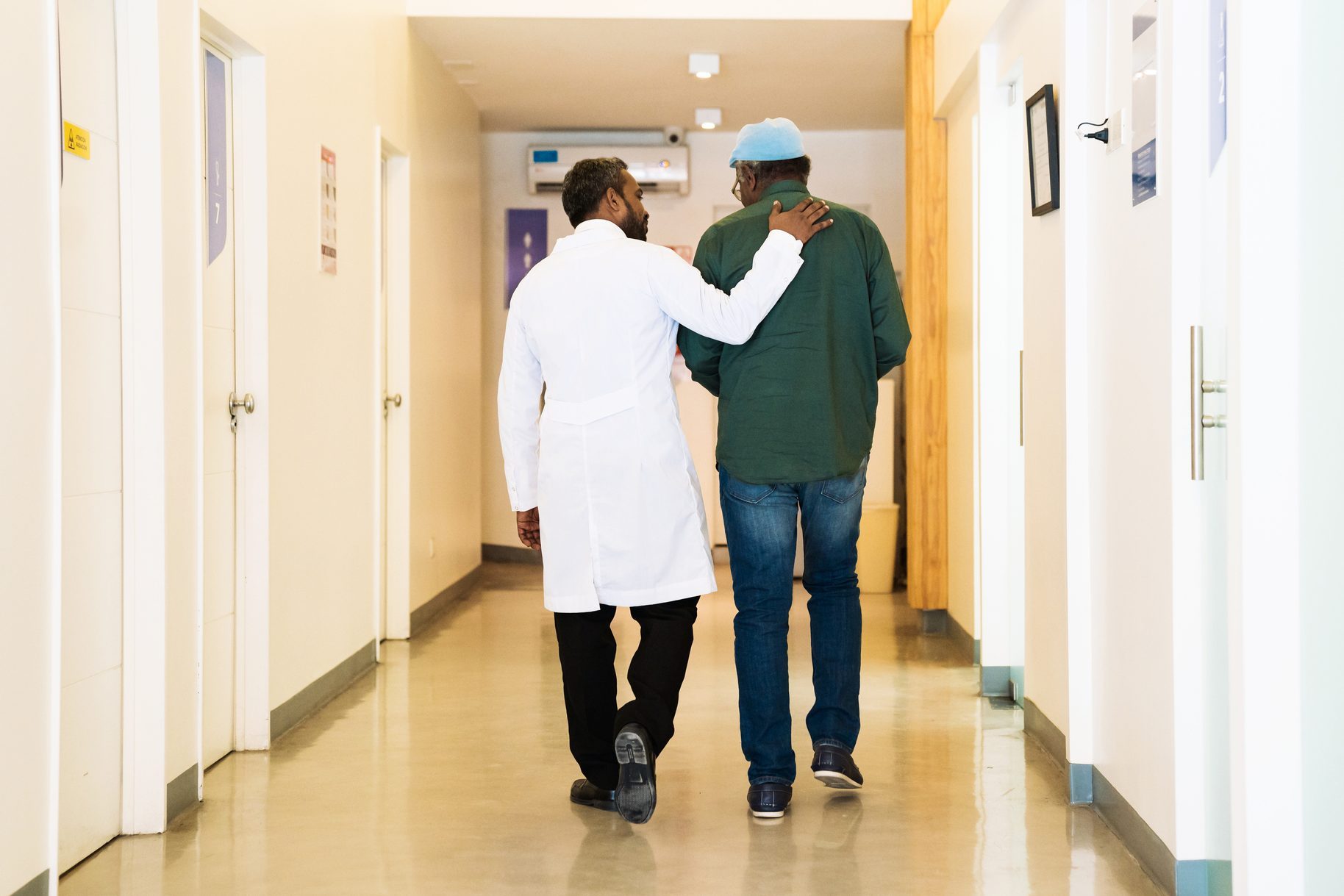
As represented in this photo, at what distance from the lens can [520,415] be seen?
304 cm

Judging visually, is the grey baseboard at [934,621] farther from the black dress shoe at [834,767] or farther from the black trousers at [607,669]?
the black trousers at [607,669]

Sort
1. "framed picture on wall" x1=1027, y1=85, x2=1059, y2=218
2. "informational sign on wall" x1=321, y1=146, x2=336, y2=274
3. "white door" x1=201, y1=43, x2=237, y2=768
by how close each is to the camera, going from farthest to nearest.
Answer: "informational sign on wall" x1=321, y1=146, x2=336, y2=274 → "white door" x1=201, y1=43, x2=237, y2=768 → "framed picture on wall" x1=1027, y1=85, x2=1059, y2=218

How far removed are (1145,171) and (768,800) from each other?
5.27ft

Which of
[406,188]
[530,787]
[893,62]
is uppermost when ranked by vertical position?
[893,62]

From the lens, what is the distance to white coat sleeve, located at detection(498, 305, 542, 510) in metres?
3.01

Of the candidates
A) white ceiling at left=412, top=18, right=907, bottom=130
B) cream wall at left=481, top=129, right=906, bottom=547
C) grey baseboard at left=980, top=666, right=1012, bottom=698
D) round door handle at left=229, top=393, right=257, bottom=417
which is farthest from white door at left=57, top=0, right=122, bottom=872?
cream wall at left=481, top=129, right=906, bottom=547

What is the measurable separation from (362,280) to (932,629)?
112 inches

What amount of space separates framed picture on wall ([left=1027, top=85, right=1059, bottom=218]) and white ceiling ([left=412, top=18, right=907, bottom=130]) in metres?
2.38

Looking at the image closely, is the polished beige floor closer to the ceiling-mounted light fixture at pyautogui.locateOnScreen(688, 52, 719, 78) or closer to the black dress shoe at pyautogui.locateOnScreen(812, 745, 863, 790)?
the black dress shoe at pyautogui.locateOnScreen(812, 745, 863, 790)

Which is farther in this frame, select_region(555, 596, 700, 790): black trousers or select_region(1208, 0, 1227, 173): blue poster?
select_region(555, 596, 700, 790): black trousers

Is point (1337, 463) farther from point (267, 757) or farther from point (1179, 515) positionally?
point (267, 757)

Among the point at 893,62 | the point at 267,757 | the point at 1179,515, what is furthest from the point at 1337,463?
the point at 893,62

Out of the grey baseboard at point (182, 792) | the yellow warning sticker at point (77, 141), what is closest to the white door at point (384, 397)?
the grey baseboard at point (182, 792)

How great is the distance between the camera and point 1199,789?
2.36 m
